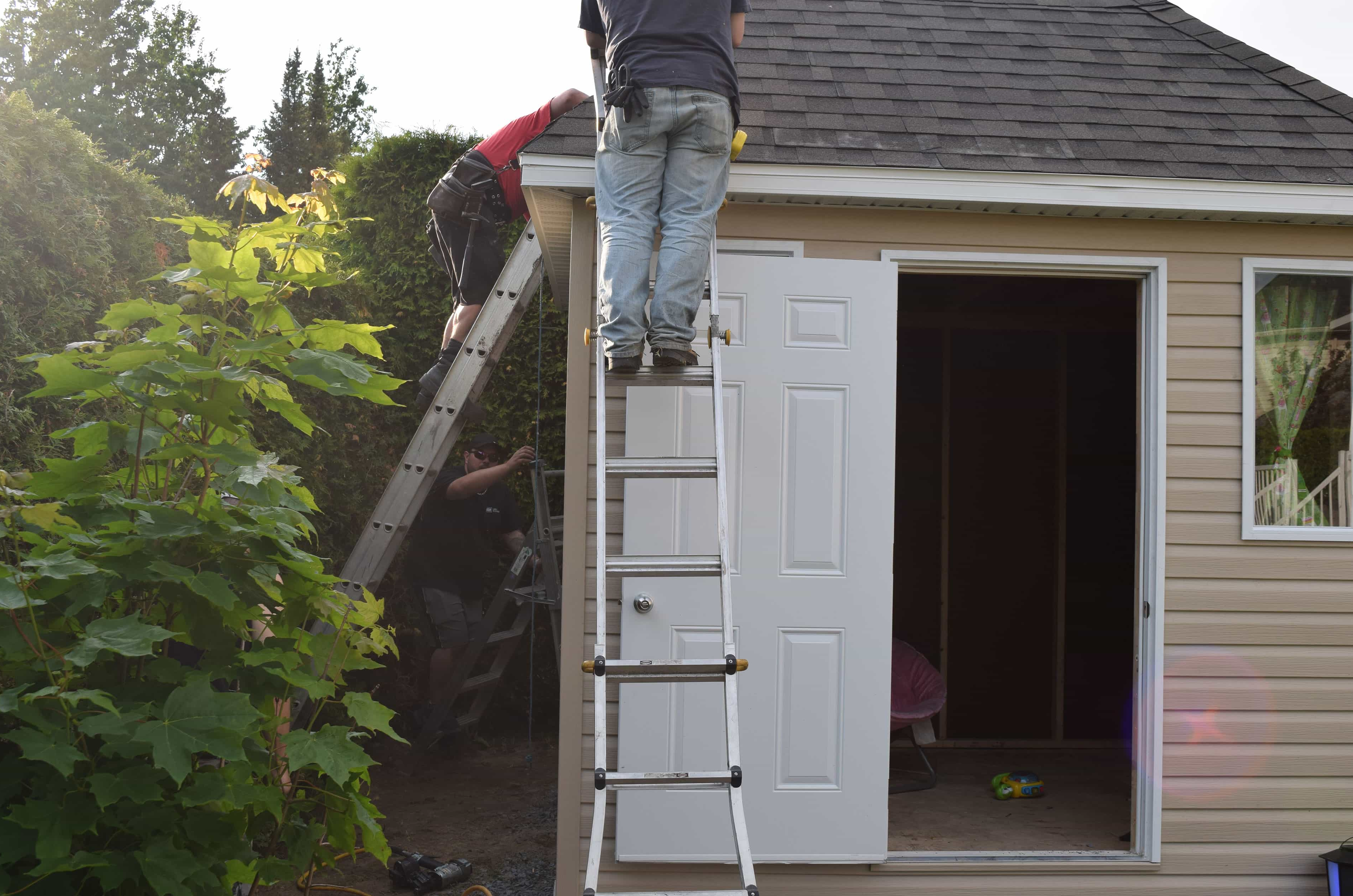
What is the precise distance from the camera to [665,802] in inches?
132

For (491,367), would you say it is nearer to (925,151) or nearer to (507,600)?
(507,600)

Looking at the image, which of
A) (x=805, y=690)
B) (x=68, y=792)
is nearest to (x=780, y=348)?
(x=805, y=690)

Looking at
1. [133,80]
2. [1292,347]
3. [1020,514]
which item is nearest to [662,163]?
[1292,347]

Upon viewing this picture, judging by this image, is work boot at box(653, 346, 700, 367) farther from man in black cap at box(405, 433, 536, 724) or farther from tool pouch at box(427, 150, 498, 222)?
man in black cap at box(405, 433, 536, 724)

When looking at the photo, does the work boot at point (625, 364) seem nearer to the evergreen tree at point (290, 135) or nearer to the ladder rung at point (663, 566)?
the ladder rung at point (663, 566)

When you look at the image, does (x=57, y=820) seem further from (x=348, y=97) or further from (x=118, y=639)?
(x=348, y=97)

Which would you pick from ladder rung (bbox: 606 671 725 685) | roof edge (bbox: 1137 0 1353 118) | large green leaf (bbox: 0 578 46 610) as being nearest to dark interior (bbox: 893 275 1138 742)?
roof edge (bbox: 1137 0 1353 118)

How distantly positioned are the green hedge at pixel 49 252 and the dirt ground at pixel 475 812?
2.29 metres

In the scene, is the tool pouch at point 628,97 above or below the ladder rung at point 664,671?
above

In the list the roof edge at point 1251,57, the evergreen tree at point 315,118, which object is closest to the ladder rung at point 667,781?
the roof edge at point 1251,57

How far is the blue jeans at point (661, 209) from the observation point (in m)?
2.94

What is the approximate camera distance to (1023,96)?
3930 mm

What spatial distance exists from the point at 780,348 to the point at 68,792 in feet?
7.95

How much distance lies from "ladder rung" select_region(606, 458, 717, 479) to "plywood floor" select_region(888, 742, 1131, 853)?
1.87 m
